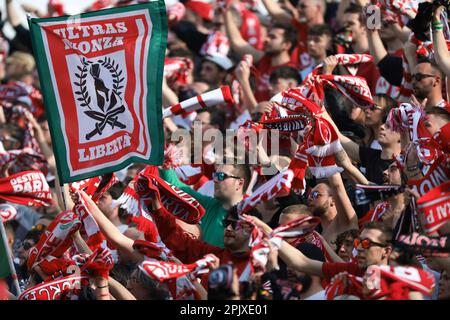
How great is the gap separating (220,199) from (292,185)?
1.00 m

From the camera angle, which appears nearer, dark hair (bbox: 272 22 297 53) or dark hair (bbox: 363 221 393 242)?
dark hair (bbox: 363 221 393 242)

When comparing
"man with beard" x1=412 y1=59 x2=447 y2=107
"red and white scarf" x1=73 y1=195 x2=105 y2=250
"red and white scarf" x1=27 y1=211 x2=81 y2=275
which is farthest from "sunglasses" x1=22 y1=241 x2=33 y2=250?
"man with beard" x1=412 y1=59 x2=447 y2=107

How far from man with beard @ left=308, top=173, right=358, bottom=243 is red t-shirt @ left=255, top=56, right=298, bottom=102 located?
3.45m

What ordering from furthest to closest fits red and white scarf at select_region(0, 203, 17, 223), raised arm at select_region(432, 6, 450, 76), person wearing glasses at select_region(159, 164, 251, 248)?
1. red and white scarf at select_region(0, 203, 17, 223)
2. person wearing glasses at select_region(159, 164, 251, 248)
3. raised arm at select_region(432, 6, 450, 76)

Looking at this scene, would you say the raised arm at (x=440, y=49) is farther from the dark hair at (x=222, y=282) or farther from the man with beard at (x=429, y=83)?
the dark hair at (x=222, y=282)

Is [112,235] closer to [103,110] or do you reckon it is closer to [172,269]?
[103,110]

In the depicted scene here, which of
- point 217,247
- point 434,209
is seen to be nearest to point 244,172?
point 217,247

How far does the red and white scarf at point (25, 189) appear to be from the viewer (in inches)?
393

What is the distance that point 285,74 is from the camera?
1184cm

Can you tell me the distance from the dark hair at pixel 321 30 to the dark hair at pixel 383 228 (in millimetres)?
4295

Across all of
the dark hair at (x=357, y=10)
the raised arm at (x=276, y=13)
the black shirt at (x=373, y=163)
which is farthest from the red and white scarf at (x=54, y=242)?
Answer: the raised arm at (x=276, y=13)

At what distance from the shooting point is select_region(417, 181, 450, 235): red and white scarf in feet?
24.3

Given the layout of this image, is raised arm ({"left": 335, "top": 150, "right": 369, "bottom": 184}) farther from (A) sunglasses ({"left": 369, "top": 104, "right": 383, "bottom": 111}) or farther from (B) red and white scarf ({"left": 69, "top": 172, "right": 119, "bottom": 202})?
(B) red and white scarf ({"left": 69, "top": 172, "right": 119, "bottom": 202})
